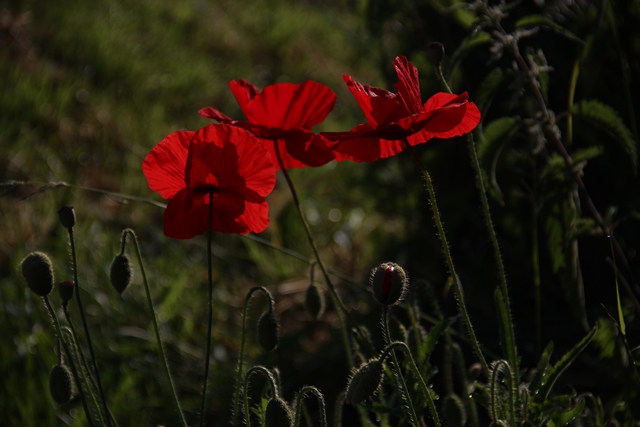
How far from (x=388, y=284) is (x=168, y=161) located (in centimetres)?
39

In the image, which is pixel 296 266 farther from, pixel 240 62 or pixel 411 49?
pixel 240 62

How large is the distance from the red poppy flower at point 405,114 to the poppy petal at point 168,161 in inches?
8.8

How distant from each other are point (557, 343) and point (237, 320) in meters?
→ 1.07

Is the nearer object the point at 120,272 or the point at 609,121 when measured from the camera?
the point at 120,272

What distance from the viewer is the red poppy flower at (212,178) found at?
1061 mm

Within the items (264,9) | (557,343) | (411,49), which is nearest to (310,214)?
(411,49)

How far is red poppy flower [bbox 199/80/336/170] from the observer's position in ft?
3.80

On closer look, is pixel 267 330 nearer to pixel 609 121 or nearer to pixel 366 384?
pixel 366 384

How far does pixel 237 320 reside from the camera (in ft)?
8.03

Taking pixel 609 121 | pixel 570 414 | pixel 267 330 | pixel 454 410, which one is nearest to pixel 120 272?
pixel 267 330

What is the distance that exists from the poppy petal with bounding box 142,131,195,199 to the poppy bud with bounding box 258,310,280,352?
0.80ft

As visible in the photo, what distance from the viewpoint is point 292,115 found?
119cm

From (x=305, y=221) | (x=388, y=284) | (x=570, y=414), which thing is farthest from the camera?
(x=305, y=221)

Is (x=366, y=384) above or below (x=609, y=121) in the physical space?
below
